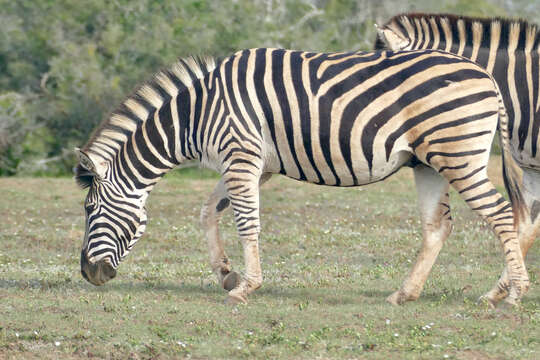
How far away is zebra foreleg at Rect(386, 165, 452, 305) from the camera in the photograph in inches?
330

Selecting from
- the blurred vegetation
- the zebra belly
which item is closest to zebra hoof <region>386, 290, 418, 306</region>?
the zebra belly

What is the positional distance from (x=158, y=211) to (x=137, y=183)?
694 centimetres

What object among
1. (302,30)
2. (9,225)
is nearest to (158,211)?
(9,225)

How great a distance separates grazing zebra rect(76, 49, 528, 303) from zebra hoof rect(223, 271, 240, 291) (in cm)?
1

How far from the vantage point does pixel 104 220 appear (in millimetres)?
8531

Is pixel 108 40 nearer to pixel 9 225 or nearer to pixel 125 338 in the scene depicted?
pixel 9 225

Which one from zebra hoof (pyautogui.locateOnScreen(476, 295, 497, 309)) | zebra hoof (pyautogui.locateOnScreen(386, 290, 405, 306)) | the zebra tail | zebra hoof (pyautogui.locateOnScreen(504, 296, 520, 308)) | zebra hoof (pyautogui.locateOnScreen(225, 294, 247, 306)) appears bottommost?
zebra hoof (pyautogui.locateOnScreen(225, 294, 247, 306))

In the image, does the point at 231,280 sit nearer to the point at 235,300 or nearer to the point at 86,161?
the point at 235,300

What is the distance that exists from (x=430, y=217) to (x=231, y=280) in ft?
6.87

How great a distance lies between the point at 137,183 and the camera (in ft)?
28.5

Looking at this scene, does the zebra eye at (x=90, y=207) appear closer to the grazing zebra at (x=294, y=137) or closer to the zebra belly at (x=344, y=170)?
the grazing zebra at (x=294, y=137)

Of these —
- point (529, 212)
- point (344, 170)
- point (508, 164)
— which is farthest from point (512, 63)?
point (344, 170)

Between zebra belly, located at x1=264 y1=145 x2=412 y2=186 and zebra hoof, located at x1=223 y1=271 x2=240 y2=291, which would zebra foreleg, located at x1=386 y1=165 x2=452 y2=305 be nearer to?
zebra belly, located at x1=264 y1=145 x2=412 y2=186

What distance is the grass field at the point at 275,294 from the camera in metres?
6.66
